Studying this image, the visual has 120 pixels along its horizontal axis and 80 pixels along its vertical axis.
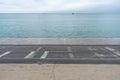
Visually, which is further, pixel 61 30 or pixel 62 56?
pixel 61 30

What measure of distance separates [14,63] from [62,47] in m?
5.92

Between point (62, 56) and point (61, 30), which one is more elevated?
point (62, 56)
